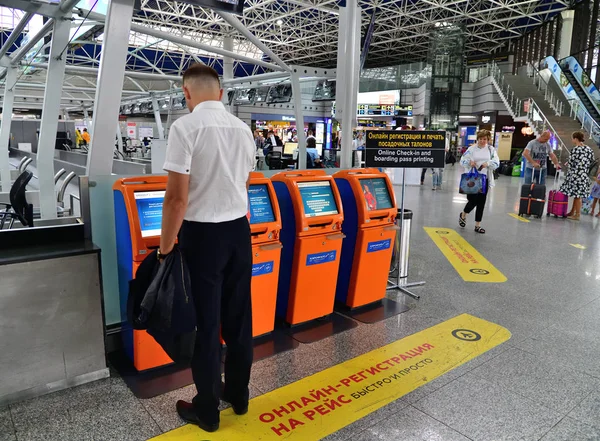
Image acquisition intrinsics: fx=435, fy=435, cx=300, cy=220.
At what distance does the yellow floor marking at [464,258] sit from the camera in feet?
15.8

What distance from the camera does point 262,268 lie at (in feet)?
9.68

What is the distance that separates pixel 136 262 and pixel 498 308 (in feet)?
10.2

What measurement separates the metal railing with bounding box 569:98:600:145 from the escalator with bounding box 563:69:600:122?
0.81 feet

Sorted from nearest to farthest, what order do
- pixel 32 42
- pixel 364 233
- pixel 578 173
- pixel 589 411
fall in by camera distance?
pixel 589 411 < pixel 364 233 < pixel 32 42 < pixel 578 173

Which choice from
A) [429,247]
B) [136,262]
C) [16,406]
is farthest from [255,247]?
[429,247]

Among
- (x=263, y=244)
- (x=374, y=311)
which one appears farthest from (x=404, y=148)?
(x=263, y=244)

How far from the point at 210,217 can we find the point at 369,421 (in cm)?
134

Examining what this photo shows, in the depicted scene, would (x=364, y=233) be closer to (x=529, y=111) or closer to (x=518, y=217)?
(x=518, y=217)

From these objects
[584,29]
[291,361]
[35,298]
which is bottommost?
[291,361]

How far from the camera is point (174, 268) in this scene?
6.21 feet

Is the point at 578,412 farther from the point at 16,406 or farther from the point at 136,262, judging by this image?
the point at 16,406

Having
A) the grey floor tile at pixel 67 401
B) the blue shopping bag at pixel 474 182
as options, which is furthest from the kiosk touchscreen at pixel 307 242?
the blue shopping bag at pixel 474 182

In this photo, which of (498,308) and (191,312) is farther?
(498,308)

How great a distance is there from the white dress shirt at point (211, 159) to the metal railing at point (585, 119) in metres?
14.9
